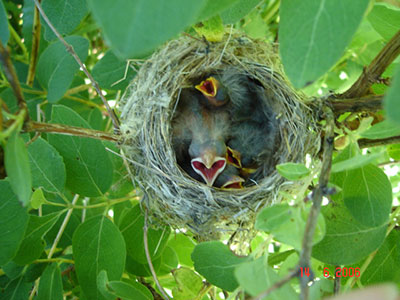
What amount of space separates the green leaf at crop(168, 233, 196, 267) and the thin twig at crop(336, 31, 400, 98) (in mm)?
674

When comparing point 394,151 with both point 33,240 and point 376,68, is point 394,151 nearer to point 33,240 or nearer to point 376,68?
point 376,68

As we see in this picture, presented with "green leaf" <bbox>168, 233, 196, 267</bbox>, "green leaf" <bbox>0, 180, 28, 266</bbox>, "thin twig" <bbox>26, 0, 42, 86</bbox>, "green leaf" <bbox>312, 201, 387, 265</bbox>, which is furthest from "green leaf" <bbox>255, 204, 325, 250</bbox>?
"thin twig" <bbox>26, 0, 42, 86</bbox>

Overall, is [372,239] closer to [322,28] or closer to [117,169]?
[322,28]

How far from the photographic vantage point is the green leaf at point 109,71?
1167 mm

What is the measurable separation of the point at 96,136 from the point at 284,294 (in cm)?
54

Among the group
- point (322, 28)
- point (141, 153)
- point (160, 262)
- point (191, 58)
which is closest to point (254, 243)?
point (160, 262)

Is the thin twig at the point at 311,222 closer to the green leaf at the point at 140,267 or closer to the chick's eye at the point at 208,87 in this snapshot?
the green leaf at the point at 140,267

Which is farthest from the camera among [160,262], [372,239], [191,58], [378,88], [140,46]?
[191,58]

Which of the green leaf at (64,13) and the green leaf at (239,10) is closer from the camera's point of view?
the green leaf at (239,10)

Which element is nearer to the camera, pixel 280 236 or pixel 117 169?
pixel 280 236

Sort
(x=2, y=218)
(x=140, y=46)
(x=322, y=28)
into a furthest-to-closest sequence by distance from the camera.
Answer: (x=2, y=218), (x=322, y=28), (x=140, y=46)

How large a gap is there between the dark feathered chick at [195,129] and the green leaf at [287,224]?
3.04 ft

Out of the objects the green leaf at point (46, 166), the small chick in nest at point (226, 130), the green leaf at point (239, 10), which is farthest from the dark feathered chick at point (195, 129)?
the green leaf at point (239, 10)

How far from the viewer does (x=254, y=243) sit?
1420 millimetres
